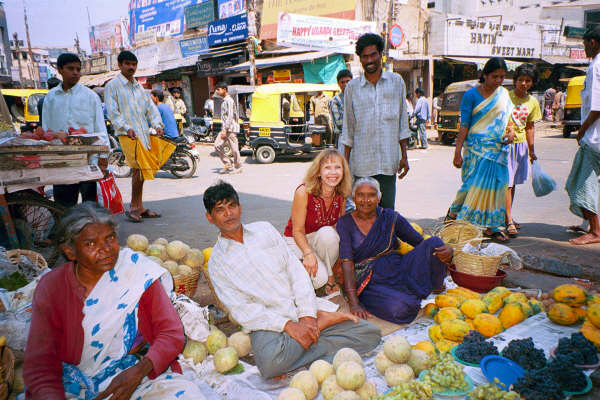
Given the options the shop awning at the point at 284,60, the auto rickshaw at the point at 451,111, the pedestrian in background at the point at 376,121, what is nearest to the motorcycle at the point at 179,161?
the pedestrian in background at the point at 376,121

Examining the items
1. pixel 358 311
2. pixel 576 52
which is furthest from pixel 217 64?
pixel 576 52

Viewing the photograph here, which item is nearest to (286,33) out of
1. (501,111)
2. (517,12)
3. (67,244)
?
(501,111)

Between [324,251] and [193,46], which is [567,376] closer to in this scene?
[324,251]

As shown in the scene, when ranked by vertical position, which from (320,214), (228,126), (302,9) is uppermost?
(302,9)

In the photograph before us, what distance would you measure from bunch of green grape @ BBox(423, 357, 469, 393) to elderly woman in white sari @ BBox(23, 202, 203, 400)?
44.8 inches

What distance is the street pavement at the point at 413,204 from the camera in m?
4.16

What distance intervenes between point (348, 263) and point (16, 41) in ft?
197

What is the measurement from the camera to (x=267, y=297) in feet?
8.32

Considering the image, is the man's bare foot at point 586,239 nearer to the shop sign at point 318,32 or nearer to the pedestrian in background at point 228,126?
the pedestrian in background at point 228,126

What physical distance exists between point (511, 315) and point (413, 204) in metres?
3.82

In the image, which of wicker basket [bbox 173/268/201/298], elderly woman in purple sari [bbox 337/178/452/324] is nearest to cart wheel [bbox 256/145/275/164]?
wicker basket [bbox 173/268/201/298]

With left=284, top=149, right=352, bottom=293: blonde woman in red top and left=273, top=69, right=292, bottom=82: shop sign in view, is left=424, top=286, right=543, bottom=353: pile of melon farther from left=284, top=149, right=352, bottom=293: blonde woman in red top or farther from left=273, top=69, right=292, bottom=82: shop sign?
left=273, top=69, right=292, bottom=82: shop sign

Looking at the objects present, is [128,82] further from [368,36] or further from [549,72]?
[549,72]

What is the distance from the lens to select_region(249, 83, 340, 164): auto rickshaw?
36.8ft
